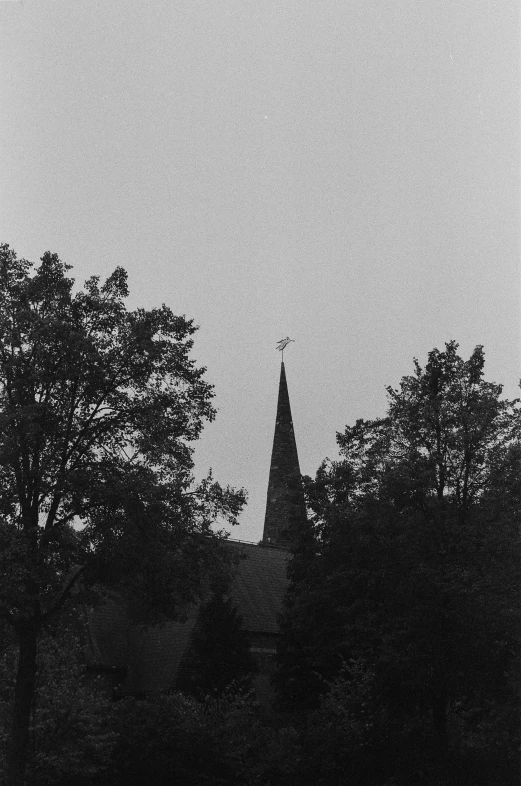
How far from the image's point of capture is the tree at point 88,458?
19203mm

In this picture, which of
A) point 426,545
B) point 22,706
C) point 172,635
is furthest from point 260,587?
point 22,706

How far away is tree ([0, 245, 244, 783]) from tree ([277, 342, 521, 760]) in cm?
476

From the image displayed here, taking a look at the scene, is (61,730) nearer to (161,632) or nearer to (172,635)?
(172,635)

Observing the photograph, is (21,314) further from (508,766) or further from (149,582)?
(508,766)

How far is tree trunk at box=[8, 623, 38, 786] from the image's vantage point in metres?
18.6

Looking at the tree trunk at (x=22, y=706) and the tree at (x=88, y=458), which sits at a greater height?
the tree at (x=88, y=458)

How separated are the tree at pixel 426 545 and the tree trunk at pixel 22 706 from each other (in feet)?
28.9

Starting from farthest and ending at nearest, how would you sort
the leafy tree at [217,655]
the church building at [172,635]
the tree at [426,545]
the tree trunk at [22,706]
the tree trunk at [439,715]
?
the church building at [172,635] → the leafy tree at [217,655] → the tree trunk at [439,715] → the tree at [426,545] → the tree trunk at [22,706]

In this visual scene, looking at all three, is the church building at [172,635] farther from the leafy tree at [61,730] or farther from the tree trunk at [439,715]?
the leafy tree at [61,730]

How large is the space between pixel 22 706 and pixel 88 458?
5796 millimetres

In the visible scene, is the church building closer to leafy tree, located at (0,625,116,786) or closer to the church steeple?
leafy tree, located at (0,625,116,786)

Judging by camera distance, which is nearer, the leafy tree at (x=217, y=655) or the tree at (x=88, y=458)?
the tree at (x=88, y=458)

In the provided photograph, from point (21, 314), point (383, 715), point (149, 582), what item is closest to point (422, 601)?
point (383, 715)

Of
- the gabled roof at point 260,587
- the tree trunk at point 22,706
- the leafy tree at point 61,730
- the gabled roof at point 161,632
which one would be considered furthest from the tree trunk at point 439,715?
the gabled roof at point 260,587
